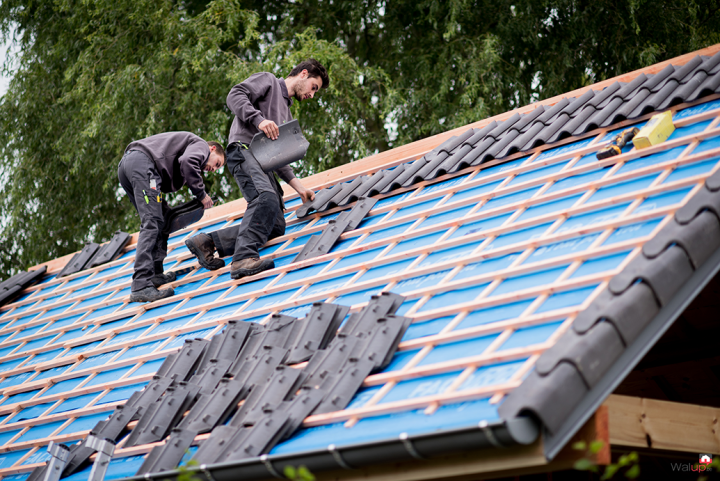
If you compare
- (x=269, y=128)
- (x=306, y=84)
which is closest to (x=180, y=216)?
(x=269, y=128)

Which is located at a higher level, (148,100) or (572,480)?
(148,100)

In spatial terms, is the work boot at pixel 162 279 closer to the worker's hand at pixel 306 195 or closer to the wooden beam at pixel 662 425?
the worker's hand at pixel 306 195

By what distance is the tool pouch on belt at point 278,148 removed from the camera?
4539mm

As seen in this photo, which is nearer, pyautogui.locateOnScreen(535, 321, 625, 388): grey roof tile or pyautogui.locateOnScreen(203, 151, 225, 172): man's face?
pyautogui.locateOnScreen(535, 321, 625, 388): grey roof tile

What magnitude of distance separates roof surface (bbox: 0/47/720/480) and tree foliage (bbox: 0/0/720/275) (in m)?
5.42

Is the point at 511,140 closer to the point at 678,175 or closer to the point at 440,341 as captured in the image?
the point at 678,175

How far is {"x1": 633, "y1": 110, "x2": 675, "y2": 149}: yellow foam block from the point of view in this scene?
11.1 ft

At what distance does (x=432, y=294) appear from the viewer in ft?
10.1

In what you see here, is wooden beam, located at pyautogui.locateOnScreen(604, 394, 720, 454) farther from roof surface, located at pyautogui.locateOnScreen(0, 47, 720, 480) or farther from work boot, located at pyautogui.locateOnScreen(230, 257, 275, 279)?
work boot, located at pyautogui.locateOnScreen(230, 257, 275, 279)

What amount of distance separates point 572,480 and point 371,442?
2352 mm

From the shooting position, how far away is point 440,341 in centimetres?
269

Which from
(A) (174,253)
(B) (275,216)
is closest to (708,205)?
(B) (275,216)

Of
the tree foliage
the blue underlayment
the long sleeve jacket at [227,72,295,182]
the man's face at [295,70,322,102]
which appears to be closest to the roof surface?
the blue underlayment

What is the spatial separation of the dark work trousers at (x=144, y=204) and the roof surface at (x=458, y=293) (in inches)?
10.5
